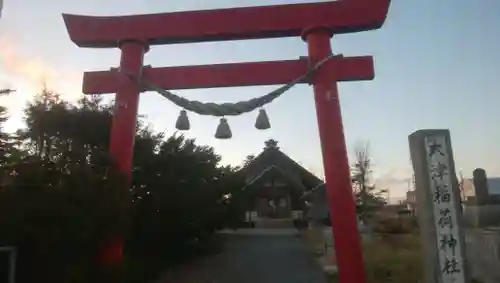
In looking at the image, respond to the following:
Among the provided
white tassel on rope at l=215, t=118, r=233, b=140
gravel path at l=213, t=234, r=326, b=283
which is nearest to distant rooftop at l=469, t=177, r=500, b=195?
gravel path at l=213, t=234, r=326, b=283

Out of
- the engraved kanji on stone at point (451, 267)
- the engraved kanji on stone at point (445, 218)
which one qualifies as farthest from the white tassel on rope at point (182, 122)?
the engraved kanji on stone at point (451, 267)

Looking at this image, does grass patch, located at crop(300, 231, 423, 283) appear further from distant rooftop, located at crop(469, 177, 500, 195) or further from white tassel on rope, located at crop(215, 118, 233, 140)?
distant rooftop, located at crop(469, 177, 500, 195)

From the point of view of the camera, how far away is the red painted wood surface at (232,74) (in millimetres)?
6609

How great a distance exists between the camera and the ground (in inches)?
348

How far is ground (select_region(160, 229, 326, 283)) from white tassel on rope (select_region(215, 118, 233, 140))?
351cm

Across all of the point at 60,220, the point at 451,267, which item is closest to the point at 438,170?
the point at 451,267

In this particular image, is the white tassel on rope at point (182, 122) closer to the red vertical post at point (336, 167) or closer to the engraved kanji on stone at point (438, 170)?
the red vertical post at point (336, 167)

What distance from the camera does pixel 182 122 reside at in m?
6.74

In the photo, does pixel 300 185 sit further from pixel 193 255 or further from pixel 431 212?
pixel 431 212

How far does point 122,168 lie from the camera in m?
6.46

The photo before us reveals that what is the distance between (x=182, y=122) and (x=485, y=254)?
6.01m

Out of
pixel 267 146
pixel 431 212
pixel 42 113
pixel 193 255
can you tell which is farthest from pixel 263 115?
pixel 267 146

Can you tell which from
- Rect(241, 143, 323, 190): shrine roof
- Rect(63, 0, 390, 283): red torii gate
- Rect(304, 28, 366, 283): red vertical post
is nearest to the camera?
Rect(304, 28, 366, 283): red vertical post

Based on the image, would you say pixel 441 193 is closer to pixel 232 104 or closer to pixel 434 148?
pixel 434 148
